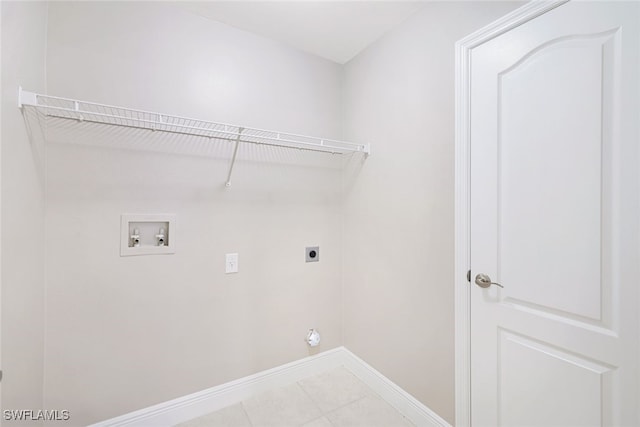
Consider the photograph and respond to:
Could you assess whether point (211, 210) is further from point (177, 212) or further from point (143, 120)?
point (143, 120)

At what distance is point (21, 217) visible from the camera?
112 centimetres

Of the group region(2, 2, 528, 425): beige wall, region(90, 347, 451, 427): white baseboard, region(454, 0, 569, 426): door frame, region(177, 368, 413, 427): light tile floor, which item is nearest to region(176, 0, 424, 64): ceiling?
region(2, 2, 528, 425): beige wall

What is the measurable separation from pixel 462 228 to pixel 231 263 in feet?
4.53

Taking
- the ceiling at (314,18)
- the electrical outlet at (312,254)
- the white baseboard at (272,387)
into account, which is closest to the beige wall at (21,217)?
the white baseboard at (272,387)

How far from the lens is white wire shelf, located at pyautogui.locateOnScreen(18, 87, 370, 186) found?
1171mm

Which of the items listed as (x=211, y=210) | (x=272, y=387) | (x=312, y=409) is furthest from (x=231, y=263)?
(x=312, y=409)

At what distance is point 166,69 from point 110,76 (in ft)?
0.93

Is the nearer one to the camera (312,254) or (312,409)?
(312,409)

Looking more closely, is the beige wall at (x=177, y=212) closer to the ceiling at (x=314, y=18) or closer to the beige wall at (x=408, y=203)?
the ceiling at (x=314, y=18)

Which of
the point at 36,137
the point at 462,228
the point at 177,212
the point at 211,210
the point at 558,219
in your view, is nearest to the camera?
the point at 558,219

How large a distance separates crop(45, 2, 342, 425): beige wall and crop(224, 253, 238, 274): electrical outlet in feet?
0.18

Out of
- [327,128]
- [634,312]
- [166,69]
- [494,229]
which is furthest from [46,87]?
[634,312]

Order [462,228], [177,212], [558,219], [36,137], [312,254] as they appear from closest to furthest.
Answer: [558,219] → [36,137] → [462,228] → [177,212] → [312,254]

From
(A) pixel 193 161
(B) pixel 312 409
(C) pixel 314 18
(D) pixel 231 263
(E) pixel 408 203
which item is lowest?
(B) pixel 312 409
